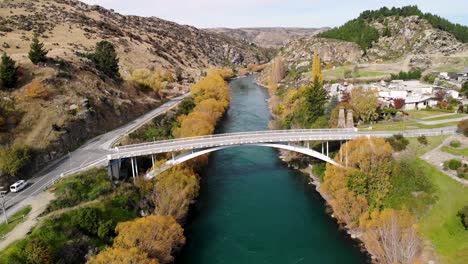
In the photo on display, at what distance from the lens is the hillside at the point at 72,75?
42.4m

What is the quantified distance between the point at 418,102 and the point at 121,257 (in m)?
49.4

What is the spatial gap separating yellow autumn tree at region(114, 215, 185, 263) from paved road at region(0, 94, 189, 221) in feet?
31.3

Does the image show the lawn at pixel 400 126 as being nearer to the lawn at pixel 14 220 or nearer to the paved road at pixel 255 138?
Result: the paved road at pixel 255 138

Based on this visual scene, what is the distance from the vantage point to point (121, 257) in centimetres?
2492

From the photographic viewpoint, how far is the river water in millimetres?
32156

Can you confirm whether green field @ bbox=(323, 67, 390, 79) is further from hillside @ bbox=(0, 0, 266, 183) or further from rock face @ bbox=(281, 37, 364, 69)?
hillside @ bbox=(0, 0, 266, 183)

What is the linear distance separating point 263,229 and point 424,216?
566 inches

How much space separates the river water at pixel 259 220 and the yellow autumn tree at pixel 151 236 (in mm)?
3086

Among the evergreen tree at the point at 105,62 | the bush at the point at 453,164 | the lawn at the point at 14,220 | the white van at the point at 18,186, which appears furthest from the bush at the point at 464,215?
the evergreen tree at the point at 105,62

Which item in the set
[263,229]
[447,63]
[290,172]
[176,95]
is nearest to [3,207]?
[263,229]

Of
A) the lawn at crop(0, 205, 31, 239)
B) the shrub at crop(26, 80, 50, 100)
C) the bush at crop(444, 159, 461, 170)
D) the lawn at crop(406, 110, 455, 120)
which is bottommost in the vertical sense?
the bush at crop(444, 159, 461, 170)

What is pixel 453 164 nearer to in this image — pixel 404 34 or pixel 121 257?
pixel 121 257

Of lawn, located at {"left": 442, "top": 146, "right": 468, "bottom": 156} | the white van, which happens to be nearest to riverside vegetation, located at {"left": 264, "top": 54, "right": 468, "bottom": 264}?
lawn, located at {"left": 442, "top": 146, "right": 468, "bottom": 156}

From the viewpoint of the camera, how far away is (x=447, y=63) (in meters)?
92.0
